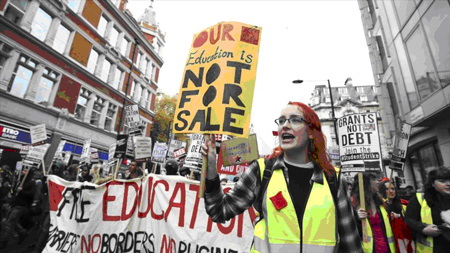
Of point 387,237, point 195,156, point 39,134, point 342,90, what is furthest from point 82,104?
point 342,90

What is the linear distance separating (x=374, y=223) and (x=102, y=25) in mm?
25773

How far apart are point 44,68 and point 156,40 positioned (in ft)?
66.5

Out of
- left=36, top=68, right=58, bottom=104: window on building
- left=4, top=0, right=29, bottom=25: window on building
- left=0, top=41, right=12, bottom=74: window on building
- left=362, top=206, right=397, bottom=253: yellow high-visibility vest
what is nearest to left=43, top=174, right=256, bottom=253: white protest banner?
left=362, top=206, right=397, bottom=253: yellow high-visibility vest

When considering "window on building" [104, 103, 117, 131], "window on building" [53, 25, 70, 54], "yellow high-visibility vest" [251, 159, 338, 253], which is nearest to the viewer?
"yellow high-visibility vest" [251, 159, 338, 253]

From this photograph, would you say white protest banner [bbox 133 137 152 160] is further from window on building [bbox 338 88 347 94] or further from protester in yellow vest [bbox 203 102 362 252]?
window on building [bbox 338 88 347 94]

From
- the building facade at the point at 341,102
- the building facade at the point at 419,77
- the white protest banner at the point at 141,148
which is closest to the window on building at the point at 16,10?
the white protest banner at the point at 141,148

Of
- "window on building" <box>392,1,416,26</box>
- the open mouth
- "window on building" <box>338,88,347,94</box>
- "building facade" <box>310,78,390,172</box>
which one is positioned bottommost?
the open mouth

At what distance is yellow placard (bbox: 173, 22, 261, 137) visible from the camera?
209cm

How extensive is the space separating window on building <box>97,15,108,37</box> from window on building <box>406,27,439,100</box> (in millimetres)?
23694

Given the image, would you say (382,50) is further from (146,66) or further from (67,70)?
(146,66)

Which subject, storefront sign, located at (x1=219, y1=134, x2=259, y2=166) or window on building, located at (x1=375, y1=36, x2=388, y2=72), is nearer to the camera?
storefront sign, located at (x1=219, y1=134, x2=259, y2=166)

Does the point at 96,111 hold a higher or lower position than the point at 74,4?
lower

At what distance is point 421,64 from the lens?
10.1 m

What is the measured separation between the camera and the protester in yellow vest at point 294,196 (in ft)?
4.48
